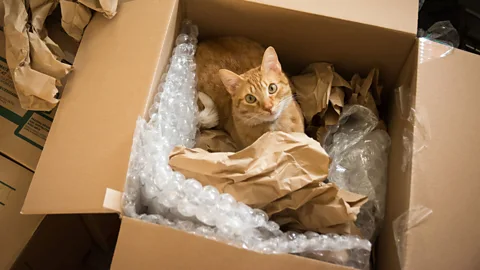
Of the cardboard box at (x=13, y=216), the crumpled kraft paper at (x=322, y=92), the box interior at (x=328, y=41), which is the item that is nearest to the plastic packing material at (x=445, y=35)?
the box interior at (x=328, y=41)

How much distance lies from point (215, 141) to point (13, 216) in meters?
0.54

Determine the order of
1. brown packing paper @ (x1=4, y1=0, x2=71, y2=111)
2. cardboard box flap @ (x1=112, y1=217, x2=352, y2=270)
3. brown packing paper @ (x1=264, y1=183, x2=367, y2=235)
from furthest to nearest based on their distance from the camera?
brown packing paper @ (x1=4, y1=0, x2=71, y2=111)
brown packing paper @ (x1=264, y1=183, x2=367, y2=235)
cardboard box flap @ (x1=112, y1=217, x2=352, y2=270)

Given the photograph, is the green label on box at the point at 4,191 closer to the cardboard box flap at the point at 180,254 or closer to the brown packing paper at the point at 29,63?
the brown packing paper at the point at 29,63

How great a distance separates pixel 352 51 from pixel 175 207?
65cm

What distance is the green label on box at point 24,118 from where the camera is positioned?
119 cm

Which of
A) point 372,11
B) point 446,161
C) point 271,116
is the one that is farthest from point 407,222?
point 372,11

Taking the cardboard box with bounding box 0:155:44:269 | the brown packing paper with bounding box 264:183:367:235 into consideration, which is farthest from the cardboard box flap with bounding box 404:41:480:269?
the cardboard box with bounding box 0:155:44:269

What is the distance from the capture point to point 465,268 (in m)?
0.90

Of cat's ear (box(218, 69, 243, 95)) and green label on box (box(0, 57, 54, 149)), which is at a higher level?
cat's ear (box(218, 69, 243, 95))

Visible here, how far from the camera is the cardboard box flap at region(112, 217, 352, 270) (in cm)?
84

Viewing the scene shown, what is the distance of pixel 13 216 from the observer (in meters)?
1.14

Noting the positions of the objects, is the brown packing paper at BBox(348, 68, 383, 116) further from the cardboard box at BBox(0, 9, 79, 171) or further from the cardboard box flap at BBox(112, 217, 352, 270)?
the cardboard box at BBox(0, 9, 79, 171)

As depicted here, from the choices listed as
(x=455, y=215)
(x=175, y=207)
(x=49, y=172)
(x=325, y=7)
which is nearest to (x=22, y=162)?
(x=49, y=172)

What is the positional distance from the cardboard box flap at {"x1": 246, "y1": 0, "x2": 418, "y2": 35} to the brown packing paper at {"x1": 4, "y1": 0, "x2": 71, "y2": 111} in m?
0.60
